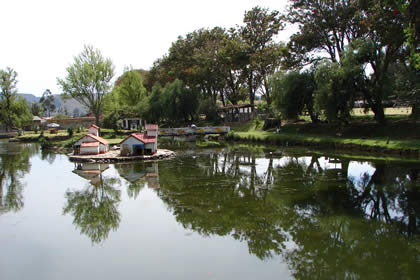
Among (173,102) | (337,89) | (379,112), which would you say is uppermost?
(173,102)

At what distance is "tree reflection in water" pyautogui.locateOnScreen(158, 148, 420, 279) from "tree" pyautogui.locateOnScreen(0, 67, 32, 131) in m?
49.9

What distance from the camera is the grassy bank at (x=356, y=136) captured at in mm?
23656

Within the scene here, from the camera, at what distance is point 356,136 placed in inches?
1123

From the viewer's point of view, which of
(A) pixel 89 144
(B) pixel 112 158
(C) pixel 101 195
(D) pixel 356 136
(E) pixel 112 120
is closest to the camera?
(C) pixel 101 195

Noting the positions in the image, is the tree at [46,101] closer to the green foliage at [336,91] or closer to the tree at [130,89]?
the tree at [130,89]

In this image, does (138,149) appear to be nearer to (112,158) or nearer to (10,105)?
(112,158)

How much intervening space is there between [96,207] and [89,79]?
126 ft

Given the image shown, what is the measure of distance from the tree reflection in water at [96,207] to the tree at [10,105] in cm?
4763

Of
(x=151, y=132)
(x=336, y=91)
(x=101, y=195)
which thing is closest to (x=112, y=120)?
(x=151, y=132)

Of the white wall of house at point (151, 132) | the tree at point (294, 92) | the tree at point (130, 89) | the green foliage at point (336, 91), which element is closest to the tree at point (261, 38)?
the tree at point (294, 92)

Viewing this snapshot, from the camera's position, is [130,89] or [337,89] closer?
[337,89]

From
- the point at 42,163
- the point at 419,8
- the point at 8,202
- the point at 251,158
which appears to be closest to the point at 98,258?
the point at 8,202

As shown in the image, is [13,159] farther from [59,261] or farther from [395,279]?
[395,279]

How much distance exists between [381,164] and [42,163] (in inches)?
977
